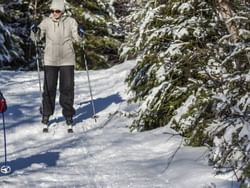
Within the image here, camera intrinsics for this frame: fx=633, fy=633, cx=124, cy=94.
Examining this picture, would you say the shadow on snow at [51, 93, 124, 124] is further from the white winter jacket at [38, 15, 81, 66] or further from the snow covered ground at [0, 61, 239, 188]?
the white winter jacket at [38, 15, 81, 66]

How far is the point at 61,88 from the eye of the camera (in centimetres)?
1076

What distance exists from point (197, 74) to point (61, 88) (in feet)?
10.2

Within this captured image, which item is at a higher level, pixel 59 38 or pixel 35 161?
pixel 59 38

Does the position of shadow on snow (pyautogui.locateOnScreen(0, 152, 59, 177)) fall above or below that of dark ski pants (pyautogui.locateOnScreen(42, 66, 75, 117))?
below

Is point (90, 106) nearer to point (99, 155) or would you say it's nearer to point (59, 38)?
point (59, 38)

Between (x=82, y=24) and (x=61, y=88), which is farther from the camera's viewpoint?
(x=82, y=24)

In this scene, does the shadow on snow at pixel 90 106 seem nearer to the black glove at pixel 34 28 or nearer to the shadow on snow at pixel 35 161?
the black glove at pixel 34 28

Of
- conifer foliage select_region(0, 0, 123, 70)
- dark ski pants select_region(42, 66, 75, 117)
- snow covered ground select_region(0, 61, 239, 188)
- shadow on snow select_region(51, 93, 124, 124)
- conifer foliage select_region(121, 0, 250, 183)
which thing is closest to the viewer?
conifer foliage select_region(121, 0, 250, 183)

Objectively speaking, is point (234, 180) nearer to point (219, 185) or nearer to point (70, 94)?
point (219, 185)

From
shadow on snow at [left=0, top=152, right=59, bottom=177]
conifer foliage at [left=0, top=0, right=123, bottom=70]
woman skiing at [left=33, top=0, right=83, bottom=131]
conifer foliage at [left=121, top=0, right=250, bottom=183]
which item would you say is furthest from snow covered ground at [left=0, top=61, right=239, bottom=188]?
conifer foliage at [left=0, top=0, right=123, bottom=70]

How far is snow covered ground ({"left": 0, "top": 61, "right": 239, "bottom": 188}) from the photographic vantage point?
6.68m

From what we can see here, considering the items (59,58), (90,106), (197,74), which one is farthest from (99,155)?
(90,106)

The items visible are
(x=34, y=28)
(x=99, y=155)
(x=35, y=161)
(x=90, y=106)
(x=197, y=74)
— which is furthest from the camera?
(x=90, y=106)

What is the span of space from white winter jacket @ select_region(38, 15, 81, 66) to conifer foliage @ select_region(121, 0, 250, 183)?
1.02 m
